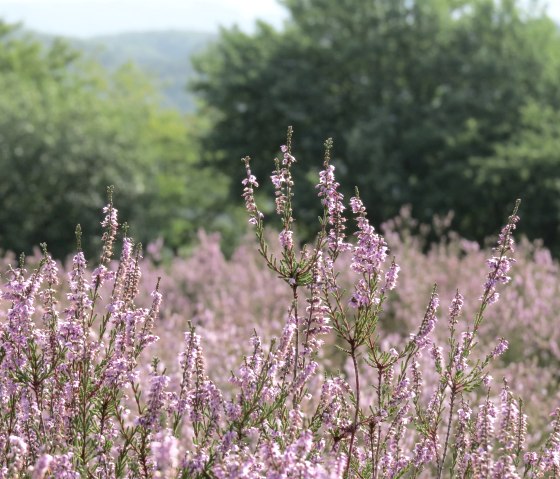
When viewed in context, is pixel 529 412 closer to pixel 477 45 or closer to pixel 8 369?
pixel 8 369

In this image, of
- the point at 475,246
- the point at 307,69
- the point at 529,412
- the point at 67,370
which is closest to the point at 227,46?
the point at 307,69

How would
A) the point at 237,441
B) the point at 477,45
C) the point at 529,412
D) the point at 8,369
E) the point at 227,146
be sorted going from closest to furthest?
the point at 237,441 → the point at 8,369 → the point at 529,412 → the point at 477,45 → the point at 227,146

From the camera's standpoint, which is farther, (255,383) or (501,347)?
(501,347)

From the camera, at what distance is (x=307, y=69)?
24.2 metres

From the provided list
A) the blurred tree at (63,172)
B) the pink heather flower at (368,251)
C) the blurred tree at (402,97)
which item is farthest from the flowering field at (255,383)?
the blurred tree at (63,172)

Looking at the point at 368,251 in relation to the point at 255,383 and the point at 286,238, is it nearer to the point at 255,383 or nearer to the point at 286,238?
the point at 286,238

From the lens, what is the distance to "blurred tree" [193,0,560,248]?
2203 centimetres

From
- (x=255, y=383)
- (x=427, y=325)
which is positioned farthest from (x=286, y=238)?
(x=427, y=325)

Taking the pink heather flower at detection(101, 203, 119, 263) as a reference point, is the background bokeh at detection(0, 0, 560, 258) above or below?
above

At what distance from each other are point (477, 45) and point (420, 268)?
12599 mm

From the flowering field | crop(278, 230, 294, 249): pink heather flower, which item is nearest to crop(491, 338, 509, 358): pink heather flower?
the flowering field

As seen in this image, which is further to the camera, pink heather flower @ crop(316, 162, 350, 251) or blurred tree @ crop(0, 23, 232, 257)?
blurred tree @ crop(0, 23, 232, 257)

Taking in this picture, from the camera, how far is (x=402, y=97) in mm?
23406

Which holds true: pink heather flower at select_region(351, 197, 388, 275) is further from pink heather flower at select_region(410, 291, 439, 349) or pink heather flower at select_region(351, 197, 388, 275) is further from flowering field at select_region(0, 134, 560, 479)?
pink heather flower at select_region(410, 291, 439, 349)
